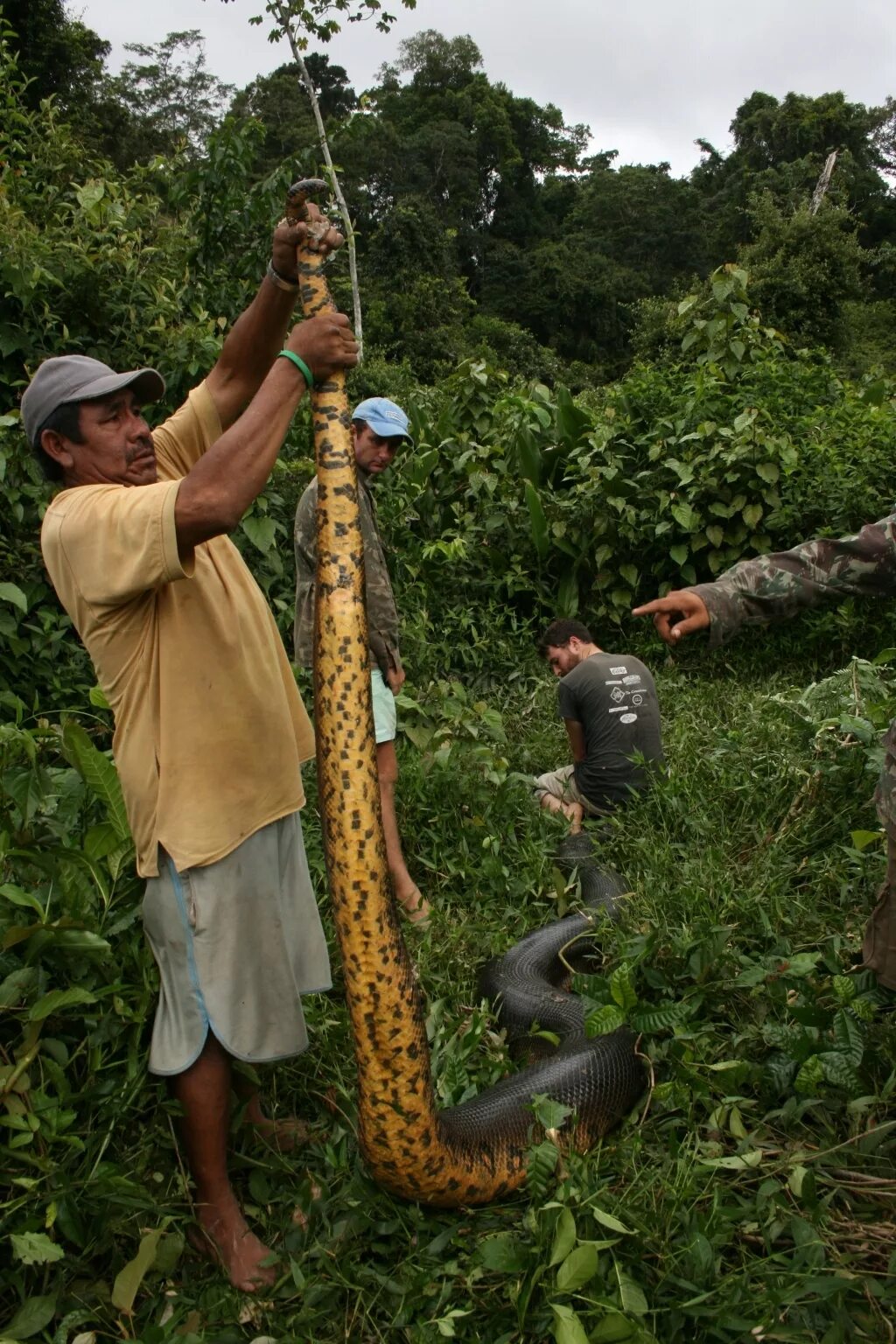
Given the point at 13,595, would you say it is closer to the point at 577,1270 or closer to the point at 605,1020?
the point at 605,1020

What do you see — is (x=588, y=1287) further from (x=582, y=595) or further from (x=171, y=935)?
(x=582, y=595)

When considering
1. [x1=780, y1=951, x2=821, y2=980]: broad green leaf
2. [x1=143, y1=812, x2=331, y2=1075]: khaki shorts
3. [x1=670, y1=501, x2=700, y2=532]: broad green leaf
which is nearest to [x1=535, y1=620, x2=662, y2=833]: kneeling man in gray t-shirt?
[x1=780, y1=951, x2=821, y2=980]: broad green leaf

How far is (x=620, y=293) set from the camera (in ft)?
153

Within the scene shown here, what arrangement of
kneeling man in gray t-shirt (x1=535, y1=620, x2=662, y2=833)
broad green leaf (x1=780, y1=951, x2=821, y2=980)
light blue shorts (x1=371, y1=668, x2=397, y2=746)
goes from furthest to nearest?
kneeling man in gray t-shirt (x1=535, y1=620, x2=662, y2=833) < light blue shorts (x1=371, y1=668, x2=397, y2=746) < broad green leaf (x1=780, y1=951, x2=821, y2=980)

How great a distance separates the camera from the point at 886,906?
2.26m

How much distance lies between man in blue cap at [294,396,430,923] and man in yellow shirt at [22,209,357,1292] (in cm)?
169

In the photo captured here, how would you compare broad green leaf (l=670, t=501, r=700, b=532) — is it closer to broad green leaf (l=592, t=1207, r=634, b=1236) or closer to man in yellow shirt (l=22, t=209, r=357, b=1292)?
man in yellow shirt (l=22, t=209, r=357, b=1292)

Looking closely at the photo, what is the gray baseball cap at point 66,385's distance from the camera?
2160mm

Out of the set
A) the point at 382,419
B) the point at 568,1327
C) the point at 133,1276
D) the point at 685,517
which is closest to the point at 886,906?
the point at 568,1327

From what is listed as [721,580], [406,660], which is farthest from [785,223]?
[721,580]

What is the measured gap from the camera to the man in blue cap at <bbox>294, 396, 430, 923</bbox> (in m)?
4.09

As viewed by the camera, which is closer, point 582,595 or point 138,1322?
point 138,1322

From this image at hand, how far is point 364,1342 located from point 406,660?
409cm

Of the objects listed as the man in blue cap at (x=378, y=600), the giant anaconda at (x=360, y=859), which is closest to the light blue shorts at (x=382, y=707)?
the man in blue cap at (x=378, y=600)
